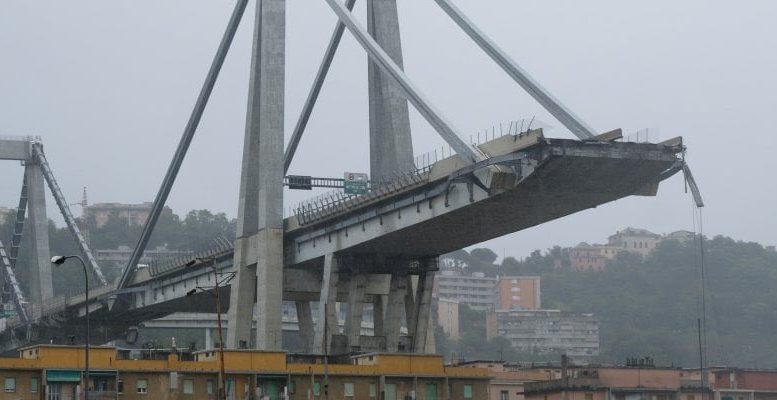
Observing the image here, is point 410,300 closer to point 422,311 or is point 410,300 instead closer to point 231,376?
point 422,311

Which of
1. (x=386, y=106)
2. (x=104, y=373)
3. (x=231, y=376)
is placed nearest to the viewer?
(x=104, y=373)

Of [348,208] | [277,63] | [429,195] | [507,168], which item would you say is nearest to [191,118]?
[277,63]

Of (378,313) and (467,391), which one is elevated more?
(378,313)

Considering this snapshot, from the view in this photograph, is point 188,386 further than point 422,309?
No

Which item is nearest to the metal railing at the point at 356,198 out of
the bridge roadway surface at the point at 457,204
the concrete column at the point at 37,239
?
the bridge roadway surface at the point at 457,204

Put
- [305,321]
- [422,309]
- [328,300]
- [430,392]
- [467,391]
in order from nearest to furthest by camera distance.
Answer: [430,392]
[467,391]
[328,300]
[422,309]
[305,321]

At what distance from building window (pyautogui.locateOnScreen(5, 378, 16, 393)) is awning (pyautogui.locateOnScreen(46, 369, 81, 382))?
6.30 feet

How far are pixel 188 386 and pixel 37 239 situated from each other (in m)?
97.7

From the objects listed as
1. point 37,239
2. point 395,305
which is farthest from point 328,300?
point 37,239

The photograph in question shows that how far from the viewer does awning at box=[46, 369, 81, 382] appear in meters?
84.9

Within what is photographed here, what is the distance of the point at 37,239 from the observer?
181375 mm

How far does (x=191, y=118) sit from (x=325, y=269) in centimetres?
2980

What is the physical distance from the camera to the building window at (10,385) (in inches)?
3280

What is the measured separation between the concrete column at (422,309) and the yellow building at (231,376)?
20088 mm
